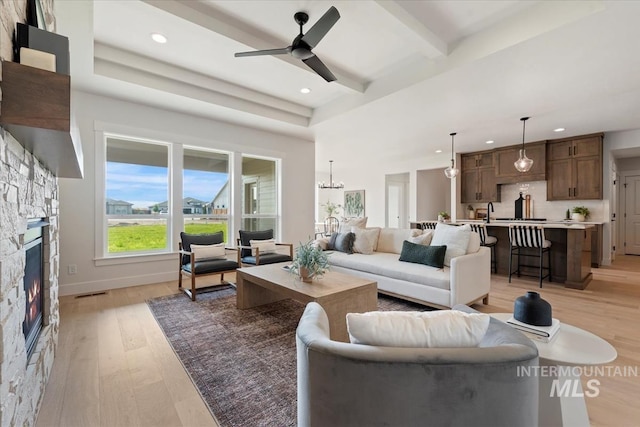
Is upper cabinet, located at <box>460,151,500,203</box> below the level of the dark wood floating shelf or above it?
above

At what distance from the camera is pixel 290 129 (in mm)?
5371

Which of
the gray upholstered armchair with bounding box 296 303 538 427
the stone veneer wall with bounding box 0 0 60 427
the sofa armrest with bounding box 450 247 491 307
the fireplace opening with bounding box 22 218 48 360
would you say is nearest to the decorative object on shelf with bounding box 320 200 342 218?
the sofa armrest with bounding box 450 247 491 307

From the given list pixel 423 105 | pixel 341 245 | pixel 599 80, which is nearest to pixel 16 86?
pixel 341 245

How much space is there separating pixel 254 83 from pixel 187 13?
147cm

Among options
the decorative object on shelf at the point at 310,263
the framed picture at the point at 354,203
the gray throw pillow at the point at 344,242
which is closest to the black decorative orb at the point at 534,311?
the decorative object on shelf at the point at 310,263

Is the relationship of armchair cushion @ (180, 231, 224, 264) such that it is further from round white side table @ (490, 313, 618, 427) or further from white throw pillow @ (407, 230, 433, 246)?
round white side table @ (490, 313, 618, 427)

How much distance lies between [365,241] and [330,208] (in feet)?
21.1

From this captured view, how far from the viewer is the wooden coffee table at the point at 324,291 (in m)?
2.35

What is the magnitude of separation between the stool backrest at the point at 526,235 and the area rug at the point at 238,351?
2240 millimetres

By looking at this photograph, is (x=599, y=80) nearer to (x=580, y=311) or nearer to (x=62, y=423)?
(x=580, y=311)

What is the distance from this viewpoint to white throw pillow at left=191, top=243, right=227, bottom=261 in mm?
3762

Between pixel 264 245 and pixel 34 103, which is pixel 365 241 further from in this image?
pixel 34 103

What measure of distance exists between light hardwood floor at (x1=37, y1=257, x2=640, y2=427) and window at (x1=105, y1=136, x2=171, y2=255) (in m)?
0.88

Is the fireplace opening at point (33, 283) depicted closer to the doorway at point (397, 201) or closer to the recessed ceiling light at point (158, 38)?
the recessed ceiling light at point (158, 38)
